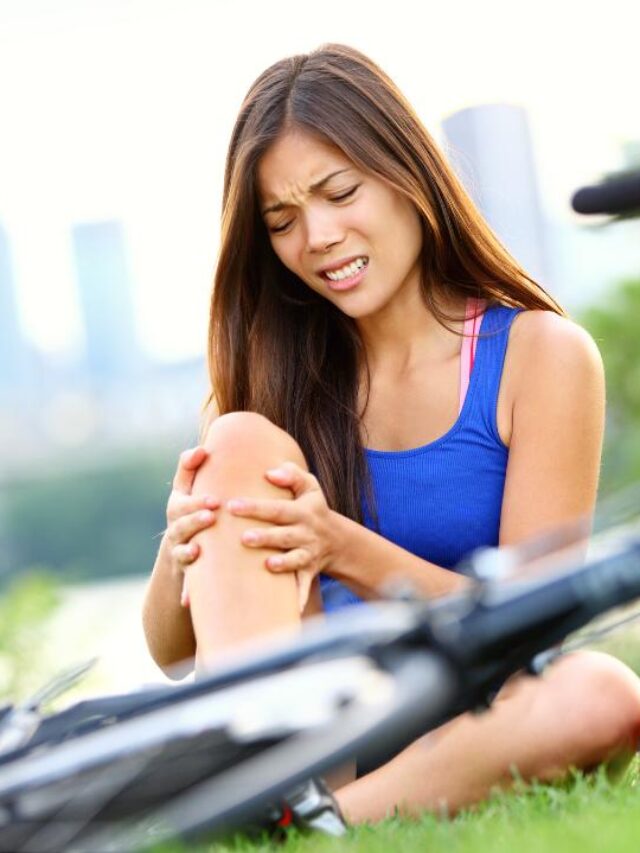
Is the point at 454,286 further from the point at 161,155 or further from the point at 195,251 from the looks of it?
the point at 161,155

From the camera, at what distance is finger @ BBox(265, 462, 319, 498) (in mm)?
1822

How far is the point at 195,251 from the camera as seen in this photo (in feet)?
35.5

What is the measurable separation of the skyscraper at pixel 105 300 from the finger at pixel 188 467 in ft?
31.5

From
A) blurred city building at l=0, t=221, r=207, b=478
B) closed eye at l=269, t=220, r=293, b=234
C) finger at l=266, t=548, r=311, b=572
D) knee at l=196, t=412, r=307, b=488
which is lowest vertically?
blurred city building at l=0, t=221, r=207, b=478

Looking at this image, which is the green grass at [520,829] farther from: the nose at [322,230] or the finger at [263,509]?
the nose at [322,230]

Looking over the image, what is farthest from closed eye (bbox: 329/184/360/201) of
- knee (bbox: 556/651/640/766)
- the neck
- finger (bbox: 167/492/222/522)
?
knee (bbox: 556/651/640/766)

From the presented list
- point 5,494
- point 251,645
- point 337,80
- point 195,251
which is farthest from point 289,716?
point 5,494

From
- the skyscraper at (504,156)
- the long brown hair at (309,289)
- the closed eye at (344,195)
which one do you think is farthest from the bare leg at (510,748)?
the skyscraper at (504,156)

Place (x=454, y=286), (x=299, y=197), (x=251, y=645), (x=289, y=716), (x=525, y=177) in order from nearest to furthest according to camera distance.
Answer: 1. (x=289, y=716)
2. (x=251, y=645)
3. (x=299, y=197)
4. (x=454, y=286)
5. (x=525, y=177)

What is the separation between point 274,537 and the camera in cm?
174

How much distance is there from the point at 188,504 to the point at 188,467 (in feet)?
0.36

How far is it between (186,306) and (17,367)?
1680 millimetres

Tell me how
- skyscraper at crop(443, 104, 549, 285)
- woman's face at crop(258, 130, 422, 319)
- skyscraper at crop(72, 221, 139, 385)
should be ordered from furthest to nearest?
1. skyscraper at crop(72, 221, 139, 385)
2. skyscraper at crop(443, 104, 549, 285)
3. woman's face at crop(258, 130, 422, 319)

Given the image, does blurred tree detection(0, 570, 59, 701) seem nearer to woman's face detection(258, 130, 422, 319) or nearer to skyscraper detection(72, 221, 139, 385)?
woman's face detection(258, 130, 422, 319)
